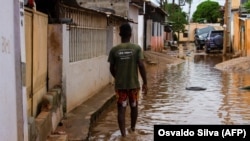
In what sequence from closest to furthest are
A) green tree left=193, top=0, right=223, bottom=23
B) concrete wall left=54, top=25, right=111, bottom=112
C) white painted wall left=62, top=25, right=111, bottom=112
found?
1. concrete wall left=54, top=25, right=111, bottom=112
2. white painted wall left=62, top=25, right=111, bottom=112
3. green tree left=193, top=0, right=223, bottom=23

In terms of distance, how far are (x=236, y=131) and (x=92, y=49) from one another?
26.8 ft

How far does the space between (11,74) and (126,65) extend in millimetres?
3482

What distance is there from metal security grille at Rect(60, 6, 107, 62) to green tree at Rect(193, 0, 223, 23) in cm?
7041

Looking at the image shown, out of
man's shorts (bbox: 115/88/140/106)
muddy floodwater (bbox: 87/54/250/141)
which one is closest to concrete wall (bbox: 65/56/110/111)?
muddy floodwater (bbox: 87/54/250/141)

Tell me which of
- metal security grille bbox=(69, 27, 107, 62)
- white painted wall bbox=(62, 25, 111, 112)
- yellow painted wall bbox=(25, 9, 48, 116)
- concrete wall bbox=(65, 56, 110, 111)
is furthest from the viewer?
metal security grille bbox=(69, 27, 107, 62)

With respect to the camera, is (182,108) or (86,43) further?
(86,43)

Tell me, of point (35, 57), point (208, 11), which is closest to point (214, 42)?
point (35, 57)

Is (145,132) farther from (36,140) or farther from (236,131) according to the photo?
(236,131)

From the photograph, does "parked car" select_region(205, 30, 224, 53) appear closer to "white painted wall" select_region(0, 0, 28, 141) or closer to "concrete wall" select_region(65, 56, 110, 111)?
"concrete wall" select_region(65, 56, 110, 111)

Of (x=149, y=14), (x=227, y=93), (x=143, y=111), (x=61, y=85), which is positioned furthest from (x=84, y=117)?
(x=149, y=14)

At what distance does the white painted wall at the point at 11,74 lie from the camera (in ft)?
14.0

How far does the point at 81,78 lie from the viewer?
35.8 feet

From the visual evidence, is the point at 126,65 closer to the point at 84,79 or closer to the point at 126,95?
the point at 126,95

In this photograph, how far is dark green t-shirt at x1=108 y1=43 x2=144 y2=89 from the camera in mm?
7898
